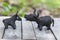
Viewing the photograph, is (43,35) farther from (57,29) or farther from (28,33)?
(57,29)

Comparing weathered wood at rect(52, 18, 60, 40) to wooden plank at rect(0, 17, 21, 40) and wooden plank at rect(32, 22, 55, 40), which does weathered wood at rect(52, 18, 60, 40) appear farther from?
wooden plank at rect(0, 17, 21, 40)

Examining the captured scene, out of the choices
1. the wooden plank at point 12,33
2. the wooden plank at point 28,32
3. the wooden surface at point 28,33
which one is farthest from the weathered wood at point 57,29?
the wooden plank at point 12,33

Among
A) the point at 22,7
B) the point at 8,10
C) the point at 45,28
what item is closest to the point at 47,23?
the point at 45,28

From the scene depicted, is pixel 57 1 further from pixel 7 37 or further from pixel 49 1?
pixel 7 37

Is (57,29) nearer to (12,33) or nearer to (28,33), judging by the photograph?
(28,33)

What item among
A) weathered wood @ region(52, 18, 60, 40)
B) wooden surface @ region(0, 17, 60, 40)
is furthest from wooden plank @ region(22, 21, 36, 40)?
weathered wood @ region(52, 18, 60, 40)

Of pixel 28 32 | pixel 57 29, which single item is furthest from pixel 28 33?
pixel 57 29

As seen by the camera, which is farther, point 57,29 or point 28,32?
point 57,29

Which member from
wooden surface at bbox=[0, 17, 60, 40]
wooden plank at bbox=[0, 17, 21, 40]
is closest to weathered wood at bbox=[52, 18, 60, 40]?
wooden surface at bbox=[0, 17, 60, 40]

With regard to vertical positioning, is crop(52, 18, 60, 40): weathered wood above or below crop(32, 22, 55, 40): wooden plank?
below

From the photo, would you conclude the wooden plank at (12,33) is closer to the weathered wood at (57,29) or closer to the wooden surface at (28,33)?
the wooden surface at (28,33)

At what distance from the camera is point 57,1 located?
372cm

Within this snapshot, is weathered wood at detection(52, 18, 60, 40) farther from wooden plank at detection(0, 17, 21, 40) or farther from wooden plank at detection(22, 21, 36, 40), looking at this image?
wooden plank at detection(0, 17, 21, 40)

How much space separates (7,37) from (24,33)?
0.54 feet
